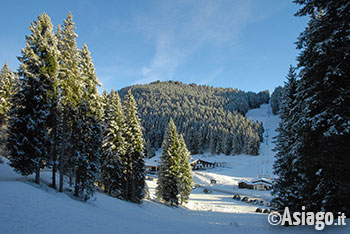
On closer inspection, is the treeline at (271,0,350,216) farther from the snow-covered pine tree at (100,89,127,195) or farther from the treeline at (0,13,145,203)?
the snow-covered pine tree at (100,89,127,195)

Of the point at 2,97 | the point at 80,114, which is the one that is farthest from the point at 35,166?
the point at 2,97

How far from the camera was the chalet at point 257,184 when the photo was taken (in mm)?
59703

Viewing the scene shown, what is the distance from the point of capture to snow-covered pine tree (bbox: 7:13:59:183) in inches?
631

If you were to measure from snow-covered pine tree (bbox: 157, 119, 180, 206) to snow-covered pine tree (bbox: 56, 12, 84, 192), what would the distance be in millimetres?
16543

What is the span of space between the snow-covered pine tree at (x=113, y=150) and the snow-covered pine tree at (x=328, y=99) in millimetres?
21654

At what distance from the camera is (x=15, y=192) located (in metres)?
12.6

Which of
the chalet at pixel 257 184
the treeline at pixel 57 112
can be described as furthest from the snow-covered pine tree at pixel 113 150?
the chalet at pixel 257 184

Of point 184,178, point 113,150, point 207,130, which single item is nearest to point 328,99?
point 113,150

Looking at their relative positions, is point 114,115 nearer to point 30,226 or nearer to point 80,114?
point 80,114

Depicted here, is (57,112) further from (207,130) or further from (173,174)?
(207,130)

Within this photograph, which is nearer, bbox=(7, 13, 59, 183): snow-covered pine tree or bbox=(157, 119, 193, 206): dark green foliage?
bbox=(7, 13, 59, 183): snow-covered pine tree

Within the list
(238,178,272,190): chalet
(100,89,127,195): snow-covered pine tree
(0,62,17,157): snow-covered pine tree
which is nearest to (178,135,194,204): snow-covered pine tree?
(100,89,127,195): snow-covered pine tree

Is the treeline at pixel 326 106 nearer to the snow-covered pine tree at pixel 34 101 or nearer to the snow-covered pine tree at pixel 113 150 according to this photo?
the snow-covered pine tree at pixel 34 101

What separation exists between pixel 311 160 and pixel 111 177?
75.5 ft
